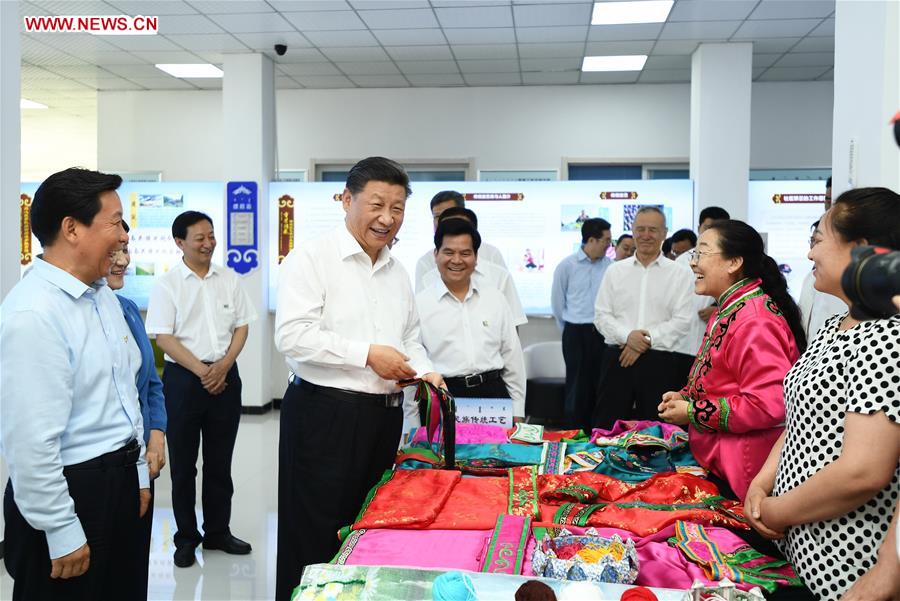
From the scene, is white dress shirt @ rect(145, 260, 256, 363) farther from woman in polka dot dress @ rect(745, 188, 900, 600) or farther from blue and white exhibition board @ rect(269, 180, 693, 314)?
blue and white exhibition board @ rect(269, 180, 693, 314)

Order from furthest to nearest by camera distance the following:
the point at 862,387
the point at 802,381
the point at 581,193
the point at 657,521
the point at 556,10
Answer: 1. the point at 581,193
2. the point at 556,10
3. the point at 657,521
4. the point at 802,381
5. the point at 862,387

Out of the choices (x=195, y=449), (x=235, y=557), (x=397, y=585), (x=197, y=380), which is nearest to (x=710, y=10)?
(x=197, y=380)

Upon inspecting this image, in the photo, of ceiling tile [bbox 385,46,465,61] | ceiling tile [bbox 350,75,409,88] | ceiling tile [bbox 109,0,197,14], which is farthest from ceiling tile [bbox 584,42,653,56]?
ceiling tile [bbox 109,0,197,14]

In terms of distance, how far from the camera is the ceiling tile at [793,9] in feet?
19.2

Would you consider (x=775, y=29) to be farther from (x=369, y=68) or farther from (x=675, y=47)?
(x=369, y=68)

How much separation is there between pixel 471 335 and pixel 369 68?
5.31 m

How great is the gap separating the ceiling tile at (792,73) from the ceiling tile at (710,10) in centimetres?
201

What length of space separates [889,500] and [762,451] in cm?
72

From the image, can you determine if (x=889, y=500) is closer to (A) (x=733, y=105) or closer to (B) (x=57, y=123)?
(A) (x=733, y=105)

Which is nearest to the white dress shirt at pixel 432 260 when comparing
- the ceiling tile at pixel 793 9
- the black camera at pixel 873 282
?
the ceiling tile at pixel 793 9

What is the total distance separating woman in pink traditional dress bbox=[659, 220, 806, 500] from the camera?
222 cm

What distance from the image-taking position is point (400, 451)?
2.51 metres

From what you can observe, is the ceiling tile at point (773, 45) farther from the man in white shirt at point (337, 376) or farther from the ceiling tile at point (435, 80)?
the man in white shirt at point (337, 376)

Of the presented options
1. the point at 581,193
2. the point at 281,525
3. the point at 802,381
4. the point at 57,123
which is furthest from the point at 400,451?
the point at 57,123
